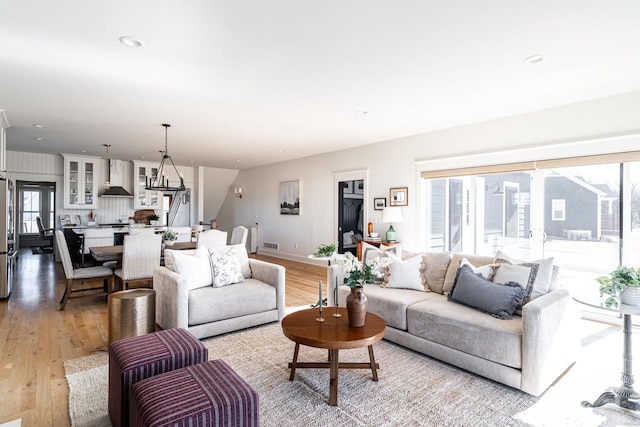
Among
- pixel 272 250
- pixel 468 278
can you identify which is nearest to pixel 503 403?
pixel 468 278

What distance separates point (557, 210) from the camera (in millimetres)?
4336

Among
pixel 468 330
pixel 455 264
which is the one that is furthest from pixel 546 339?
pixel 455 264

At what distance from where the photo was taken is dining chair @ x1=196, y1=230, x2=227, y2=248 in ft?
16.0

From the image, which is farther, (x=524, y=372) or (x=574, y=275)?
(x=574, y=275)

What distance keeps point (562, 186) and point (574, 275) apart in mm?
1148

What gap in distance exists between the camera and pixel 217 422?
1.49 metres

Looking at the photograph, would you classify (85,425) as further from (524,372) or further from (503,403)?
(524,372)

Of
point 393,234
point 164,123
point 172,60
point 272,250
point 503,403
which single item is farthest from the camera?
point 272,250

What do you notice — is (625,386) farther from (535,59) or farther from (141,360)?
(141,360)

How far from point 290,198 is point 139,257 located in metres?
4.66

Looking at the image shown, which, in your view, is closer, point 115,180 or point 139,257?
point 139,257

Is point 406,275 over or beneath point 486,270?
beneath

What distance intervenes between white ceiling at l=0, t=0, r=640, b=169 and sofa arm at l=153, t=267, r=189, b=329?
196 cm

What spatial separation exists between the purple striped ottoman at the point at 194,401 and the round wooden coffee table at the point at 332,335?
24.8 inches
